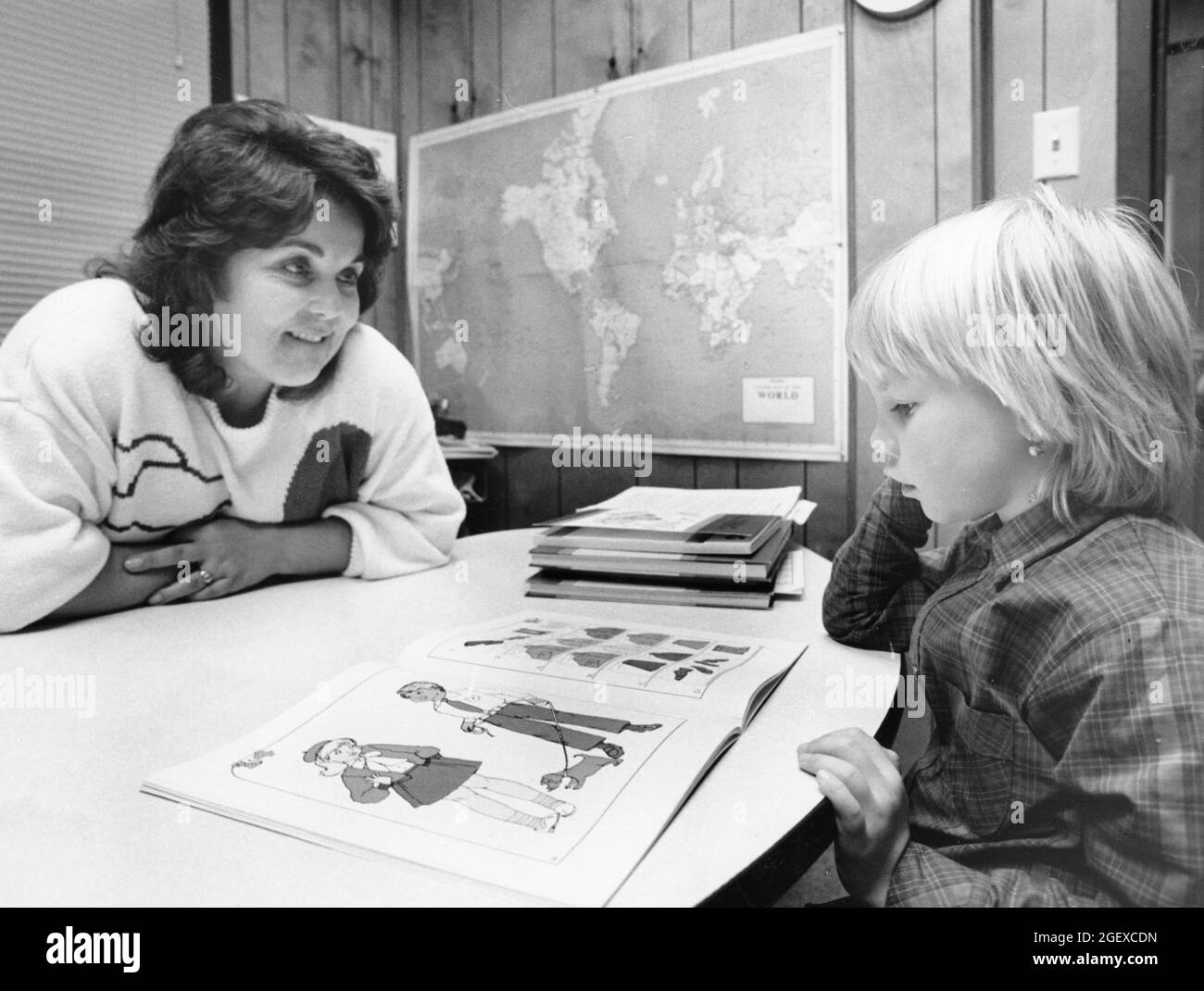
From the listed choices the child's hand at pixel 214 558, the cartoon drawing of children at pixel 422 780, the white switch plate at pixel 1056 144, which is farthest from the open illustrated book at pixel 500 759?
the white switch plate at pixel 1056 144

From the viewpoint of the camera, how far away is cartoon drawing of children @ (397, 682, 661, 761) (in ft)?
1.09

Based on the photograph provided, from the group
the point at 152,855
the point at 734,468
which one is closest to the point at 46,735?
the point at 152,855

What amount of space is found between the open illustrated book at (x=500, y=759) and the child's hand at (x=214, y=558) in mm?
325

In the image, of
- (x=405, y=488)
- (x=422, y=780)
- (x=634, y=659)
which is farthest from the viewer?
(x=405, y=488)

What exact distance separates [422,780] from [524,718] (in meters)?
0.07

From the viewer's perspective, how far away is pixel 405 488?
0.83m

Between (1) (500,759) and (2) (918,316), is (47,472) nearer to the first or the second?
(1) (500,759)

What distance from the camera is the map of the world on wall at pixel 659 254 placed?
2.31 feet

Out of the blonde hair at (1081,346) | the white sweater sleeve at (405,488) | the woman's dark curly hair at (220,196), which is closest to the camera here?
the blonde hair at (1081,346)

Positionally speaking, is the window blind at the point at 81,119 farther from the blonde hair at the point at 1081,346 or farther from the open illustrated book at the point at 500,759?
the blonde hair at the point at 1081,346

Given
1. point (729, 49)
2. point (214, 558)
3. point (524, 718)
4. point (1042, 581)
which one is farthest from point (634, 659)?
point (729, 49)

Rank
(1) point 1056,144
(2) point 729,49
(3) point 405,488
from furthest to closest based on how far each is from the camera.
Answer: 1. (3) point 405,488
2. (2) point 729,49
3. (1) point 1056,144

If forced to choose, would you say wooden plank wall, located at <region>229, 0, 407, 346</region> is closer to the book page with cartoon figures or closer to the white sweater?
the white sweater

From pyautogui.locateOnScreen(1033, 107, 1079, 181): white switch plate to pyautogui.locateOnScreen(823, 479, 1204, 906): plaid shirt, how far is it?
0.34m
